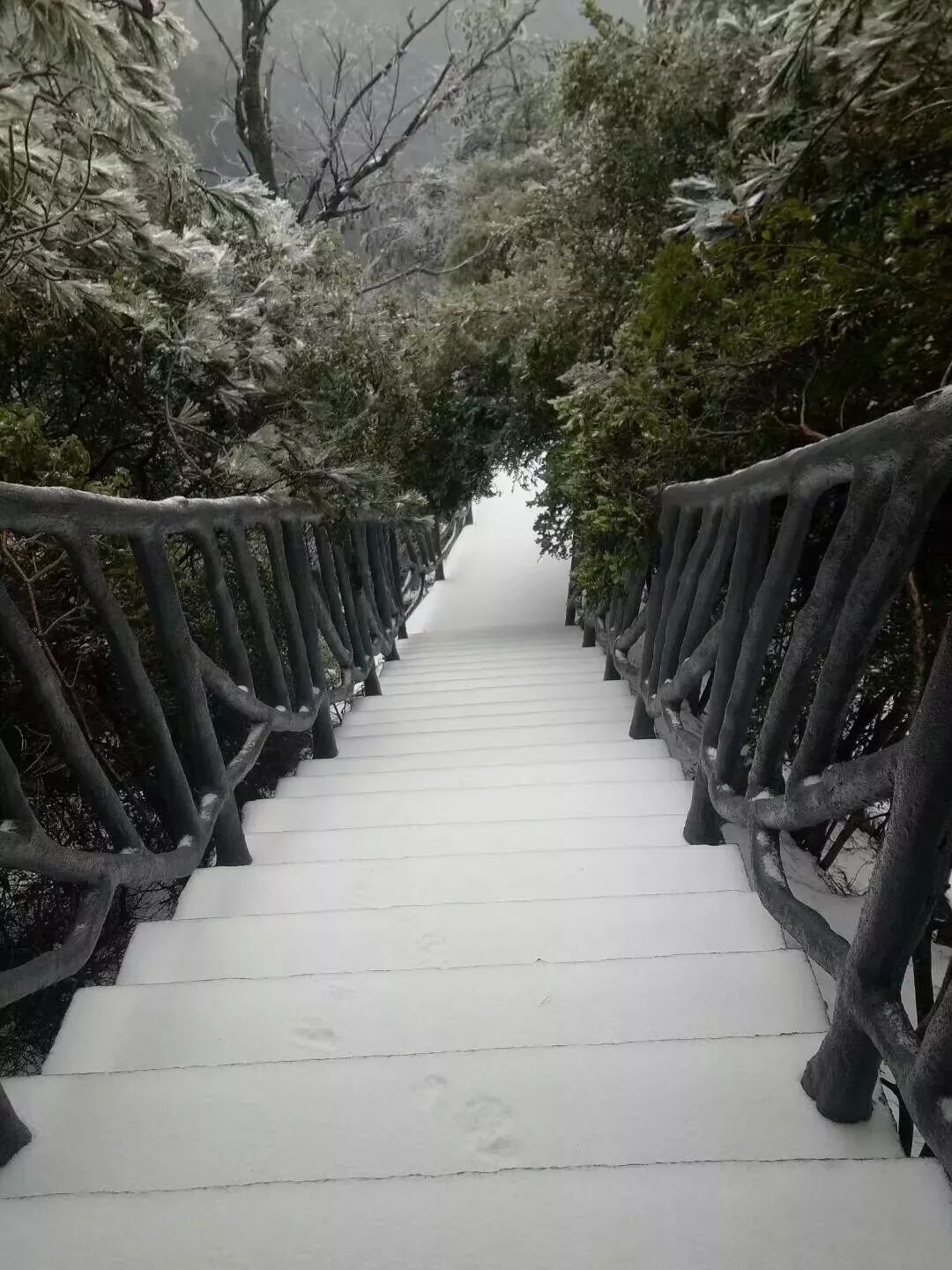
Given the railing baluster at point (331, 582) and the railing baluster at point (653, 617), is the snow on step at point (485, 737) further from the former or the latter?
the railing baluster at point (331, 582)

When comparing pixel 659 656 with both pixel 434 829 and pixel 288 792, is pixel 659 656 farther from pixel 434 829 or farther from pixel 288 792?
pixel 288 792

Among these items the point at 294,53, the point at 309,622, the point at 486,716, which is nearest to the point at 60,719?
the point at 309,622

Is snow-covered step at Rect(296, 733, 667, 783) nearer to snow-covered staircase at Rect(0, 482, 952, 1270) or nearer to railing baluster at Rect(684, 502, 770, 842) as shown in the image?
snow-covered staircase at Rect(0, 482, 952, 1270)

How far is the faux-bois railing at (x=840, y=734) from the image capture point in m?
0.73

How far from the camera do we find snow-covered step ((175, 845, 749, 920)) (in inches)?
60.5

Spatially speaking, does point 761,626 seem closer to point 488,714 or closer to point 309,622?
point 309,622

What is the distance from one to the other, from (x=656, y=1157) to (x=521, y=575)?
349 inches

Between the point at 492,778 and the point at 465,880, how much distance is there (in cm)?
69

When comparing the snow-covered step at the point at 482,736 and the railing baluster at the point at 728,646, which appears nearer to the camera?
the railing baluster at the point at 728,646

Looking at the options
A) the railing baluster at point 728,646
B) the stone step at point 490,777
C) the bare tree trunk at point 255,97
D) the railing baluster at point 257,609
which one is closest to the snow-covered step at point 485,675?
the stone step at point 490,777

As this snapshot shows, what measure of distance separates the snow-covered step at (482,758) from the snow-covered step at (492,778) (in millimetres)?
25

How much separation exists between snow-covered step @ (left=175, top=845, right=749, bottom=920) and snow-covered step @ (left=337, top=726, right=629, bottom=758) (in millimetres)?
994

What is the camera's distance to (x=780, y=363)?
6.48 ft

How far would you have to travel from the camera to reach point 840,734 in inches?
41.0
